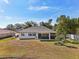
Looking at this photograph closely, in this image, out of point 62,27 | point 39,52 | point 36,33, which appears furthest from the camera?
point 36,33

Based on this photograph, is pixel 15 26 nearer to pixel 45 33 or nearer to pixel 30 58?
pixel 45 33

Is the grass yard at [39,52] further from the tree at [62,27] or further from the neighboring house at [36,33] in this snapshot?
the neighboring house at [36,33]

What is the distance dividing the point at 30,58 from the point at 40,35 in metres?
39.8

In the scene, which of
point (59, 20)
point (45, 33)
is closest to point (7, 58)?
point (59, 20)

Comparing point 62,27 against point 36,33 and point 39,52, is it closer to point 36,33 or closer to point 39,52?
point 36,33

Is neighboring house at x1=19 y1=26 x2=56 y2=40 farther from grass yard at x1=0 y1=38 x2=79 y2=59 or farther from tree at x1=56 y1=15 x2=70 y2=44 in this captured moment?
grass yard at x1=0 y1=38 x2=79 y2=59

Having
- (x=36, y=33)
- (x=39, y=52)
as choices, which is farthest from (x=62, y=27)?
(x=39, y=52)

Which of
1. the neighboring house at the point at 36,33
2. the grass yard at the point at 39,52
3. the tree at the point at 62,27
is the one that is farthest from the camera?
the neighboring house at the point at 36,33

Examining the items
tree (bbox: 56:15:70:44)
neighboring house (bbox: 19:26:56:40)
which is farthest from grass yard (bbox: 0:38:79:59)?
neighboring house (bbox: 19:26:56:40)

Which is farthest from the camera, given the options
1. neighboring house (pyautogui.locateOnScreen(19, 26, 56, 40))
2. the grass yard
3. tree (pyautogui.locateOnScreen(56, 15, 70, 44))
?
neighboring house (pyautogui.locateOnScreen(19, 26, 56, 40))

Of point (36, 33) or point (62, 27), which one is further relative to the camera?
point (36, 33)

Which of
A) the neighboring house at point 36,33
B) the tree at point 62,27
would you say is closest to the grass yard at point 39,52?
the tree at point 62,27

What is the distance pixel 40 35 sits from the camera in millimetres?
59344

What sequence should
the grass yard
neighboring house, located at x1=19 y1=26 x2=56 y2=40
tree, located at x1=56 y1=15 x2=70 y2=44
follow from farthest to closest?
neighboring house, located at x1=19 y1=26 x2=56 y2=40
tree, located at x1=56 y1=15 x2=70 y2=44
the grass yard
